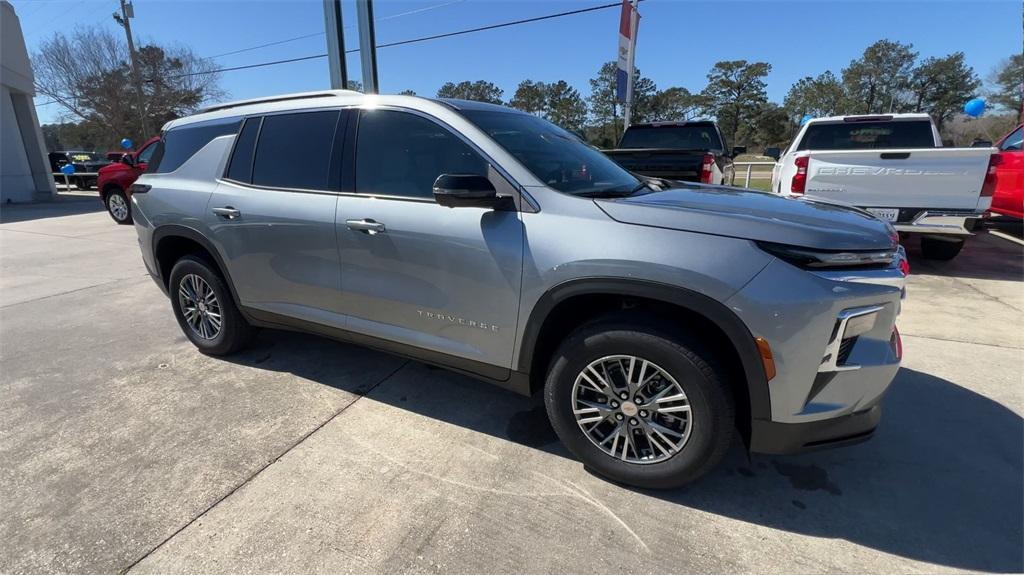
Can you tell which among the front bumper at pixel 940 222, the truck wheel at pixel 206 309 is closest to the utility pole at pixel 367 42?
the truck wheel at pixel 206 309

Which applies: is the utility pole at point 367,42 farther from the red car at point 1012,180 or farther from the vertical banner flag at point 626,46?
the red car at point 1012,180

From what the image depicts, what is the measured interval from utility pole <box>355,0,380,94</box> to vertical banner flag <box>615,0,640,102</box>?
7475 millimetres

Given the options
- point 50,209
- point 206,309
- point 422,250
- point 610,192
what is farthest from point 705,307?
point 50,209

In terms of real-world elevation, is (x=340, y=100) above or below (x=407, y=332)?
above

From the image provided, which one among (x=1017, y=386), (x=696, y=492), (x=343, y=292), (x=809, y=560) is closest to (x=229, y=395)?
(x=343, y=292)

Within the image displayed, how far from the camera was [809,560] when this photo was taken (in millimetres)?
2004

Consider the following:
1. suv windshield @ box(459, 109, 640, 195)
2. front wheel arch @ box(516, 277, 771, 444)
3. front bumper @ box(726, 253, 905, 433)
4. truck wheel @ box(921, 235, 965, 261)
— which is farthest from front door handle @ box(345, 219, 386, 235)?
truck wheel @ box(921, 235, 965, 261)

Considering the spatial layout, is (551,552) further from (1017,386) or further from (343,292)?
(1017,386)

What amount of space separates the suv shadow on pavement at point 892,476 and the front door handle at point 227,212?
1.37 meters

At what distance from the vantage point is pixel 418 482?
8.17ft

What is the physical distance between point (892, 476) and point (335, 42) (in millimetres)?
9571

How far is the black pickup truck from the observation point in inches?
273

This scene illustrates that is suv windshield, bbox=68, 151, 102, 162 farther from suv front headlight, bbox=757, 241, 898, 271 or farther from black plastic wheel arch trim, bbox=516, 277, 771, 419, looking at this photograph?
suv front headlight, bbox=757, 241, 898, 271

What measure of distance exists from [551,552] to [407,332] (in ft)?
4.55
